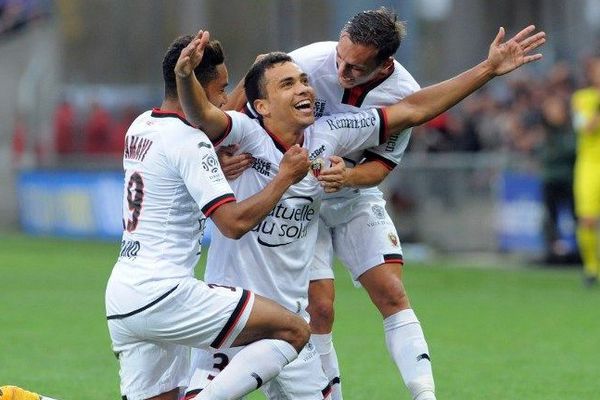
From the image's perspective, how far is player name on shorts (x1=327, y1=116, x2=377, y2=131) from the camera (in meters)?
7.21

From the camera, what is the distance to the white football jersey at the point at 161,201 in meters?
6.30

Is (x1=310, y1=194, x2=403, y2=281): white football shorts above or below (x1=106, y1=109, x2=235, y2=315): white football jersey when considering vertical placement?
below

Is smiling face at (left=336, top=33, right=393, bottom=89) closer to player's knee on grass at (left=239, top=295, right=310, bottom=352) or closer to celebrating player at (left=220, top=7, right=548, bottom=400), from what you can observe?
celebrating player at (left=220, top=7, right=548, bottom=400)

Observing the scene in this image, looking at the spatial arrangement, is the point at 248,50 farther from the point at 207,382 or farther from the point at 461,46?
the point at 207,382

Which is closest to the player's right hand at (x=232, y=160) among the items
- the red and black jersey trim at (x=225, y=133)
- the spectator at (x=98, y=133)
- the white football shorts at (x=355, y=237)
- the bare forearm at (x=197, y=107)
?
the red and black jersey trim at (x=225, y=133)

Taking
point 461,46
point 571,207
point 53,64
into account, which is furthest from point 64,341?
point 53,64

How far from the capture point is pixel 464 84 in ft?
23.7

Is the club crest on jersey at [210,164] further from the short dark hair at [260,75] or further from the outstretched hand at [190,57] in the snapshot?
the short dark hair at [260,75]

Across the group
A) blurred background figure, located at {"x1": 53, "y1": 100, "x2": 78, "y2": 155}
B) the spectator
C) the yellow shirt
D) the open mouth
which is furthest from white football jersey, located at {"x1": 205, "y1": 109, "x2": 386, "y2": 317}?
blurred background figure, located at {"x1": 53, "y1": 100, "x2": 78, "y2": 155}

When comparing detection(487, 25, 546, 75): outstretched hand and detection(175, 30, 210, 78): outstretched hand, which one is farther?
detection(487, 25, 546, 75): outstretched hand

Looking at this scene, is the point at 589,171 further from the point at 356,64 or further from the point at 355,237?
the point at 356,64

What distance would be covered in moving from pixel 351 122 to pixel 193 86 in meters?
1.21

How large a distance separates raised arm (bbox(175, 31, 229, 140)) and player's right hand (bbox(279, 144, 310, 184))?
Result: 0.38 metres

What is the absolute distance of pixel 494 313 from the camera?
43.0 ft
